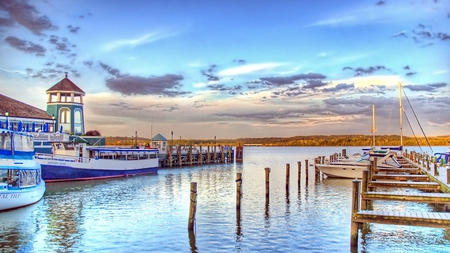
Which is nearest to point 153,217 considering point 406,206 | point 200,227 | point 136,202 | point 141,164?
point 200,227

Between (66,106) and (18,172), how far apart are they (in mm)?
36382

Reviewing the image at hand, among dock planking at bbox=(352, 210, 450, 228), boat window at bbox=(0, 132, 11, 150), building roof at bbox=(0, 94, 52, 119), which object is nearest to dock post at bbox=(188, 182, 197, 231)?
dock planking at bbox=(352, 210, 450, 228)

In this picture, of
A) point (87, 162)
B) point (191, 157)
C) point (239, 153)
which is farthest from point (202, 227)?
point (239, 153)

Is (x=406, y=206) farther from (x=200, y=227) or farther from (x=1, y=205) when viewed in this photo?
(x=1, y=205)

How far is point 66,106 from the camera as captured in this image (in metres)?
59.9

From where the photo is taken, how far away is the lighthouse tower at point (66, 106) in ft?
195

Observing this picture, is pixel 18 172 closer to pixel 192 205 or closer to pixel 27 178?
pixel 27 178

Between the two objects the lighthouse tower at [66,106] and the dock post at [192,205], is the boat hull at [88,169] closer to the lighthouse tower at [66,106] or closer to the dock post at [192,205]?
the lighthouse tower at [66,106]

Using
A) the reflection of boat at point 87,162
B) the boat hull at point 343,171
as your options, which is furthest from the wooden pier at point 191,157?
the boat hull at point 343,171

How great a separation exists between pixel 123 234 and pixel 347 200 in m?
17.9

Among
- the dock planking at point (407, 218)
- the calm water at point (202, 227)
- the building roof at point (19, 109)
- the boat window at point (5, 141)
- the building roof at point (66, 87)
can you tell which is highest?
the building roof at point (66, 87)

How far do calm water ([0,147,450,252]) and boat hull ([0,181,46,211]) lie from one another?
54 cm

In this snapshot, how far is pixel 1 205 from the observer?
79.4 ft

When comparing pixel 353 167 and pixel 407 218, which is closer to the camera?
pixel 407 218
